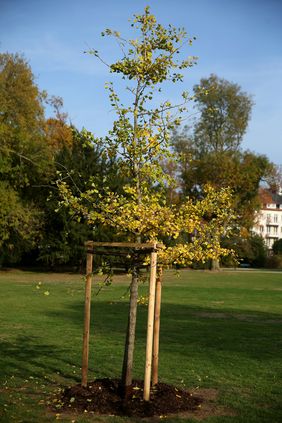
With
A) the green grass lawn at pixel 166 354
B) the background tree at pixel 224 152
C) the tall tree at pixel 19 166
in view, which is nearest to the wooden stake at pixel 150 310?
the green grass lawn at pixel 166 354

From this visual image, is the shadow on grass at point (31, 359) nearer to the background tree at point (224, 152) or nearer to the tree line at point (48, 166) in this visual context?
the tree line at point (48, 166)

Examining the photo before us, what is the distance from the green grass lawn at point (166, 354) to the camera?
23.2 feet

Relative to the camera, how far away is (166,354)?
35.2 feet

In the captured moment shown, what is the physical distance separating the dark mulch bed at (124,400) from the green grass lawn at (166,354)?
0.24 metres

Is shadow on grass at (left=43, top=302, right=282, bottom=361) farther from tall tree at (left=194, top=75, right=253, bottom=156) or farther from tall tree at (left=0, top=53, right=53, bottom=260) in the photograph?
tall tree at (left=194, top=75, right=253, bottom=156)

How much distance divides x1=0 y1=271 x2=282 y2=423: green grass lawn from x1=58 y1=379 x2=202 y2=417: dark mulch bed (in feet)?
0.78

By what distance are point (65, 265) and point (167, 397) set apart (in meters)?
38.4

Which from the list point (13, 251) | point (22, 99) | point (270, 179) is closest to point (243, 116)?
point (270, 179)

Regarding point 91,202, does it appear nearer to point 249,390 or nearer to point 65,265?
point 249,390

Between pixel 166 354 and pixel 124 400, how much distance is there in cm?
392

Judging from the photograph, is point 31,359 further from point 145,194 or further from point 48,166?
point 48,166

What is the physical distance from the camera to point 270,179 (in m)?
57.0

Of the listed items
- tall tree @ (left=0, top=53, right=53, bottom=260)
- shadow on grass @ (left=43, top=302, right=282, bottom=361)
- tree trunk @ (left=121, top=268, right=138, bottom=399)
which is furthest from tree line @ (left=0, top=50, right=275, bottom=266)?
tree trunk @ (left=121, top=268, right=138, bottom=399)

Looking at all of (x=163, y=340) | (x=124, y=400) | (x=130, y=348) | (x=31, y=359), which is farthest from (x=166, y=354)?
(x=124, y=400)
